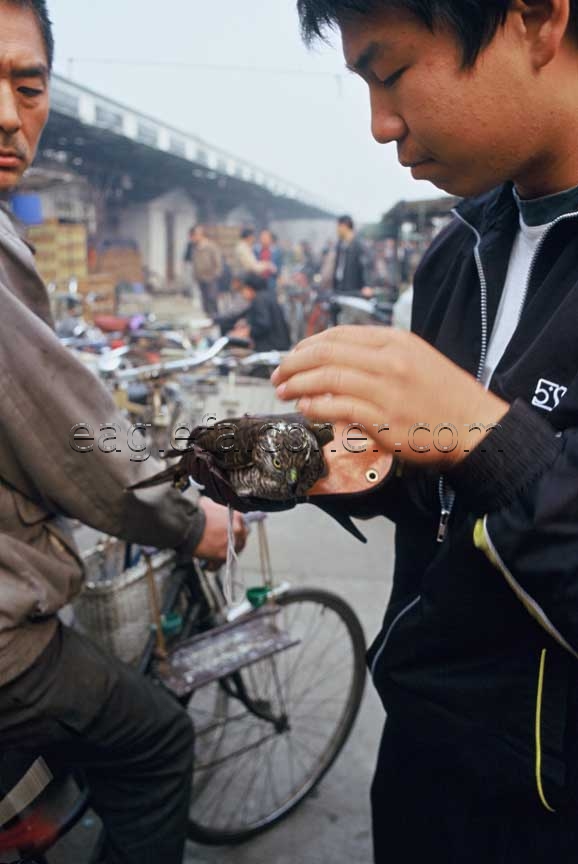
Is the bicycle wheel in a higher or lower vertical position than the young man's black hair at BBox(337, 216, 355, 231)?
lower

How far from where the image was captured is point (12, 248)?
1.44 meters

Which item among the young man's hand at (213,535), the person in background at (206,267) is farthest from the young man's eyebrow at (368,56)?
the person in background at (206,267)

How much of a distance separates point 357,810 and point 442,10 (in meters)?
2.77

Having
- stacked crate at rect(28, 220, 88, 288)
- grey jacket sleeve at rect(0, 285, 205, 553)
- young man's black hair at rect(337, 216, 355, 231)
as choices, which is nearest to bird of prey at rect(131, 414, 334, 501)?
grey jacket sleeve at rect(0, 285, 205, 553)

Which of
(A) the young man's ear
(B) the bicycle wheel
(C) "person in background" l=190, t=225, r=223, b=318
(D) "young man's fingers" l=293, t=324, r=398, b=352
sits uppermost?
(A) the young man's ear

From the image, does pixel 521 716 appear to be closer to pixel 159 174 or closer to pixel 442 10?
pixel 442 10

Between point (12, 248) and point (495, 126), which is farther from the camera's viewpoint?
point (12, 248)

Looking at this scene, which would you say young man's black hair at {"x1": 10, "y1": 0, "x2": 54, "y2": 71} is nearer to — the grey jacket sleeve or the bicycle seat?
the grey jacket sleeve

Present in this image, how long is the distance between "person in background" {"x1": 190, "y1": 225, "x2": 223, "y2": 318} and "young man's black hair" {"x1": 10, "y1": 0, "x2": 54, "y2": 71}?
12947 millimetres

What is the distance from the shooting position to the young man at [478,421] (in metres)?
0.85

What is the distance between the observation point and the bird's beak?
3.32ft

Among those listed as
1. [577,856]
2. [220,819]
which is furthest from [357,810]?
[577,856]

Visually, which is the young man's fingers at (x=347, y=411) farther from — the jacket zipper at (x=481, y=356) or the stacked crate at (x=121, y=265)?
the stacked crate at (x=121, y=265)

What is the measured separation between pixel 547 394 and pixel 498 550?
0.26 metres
